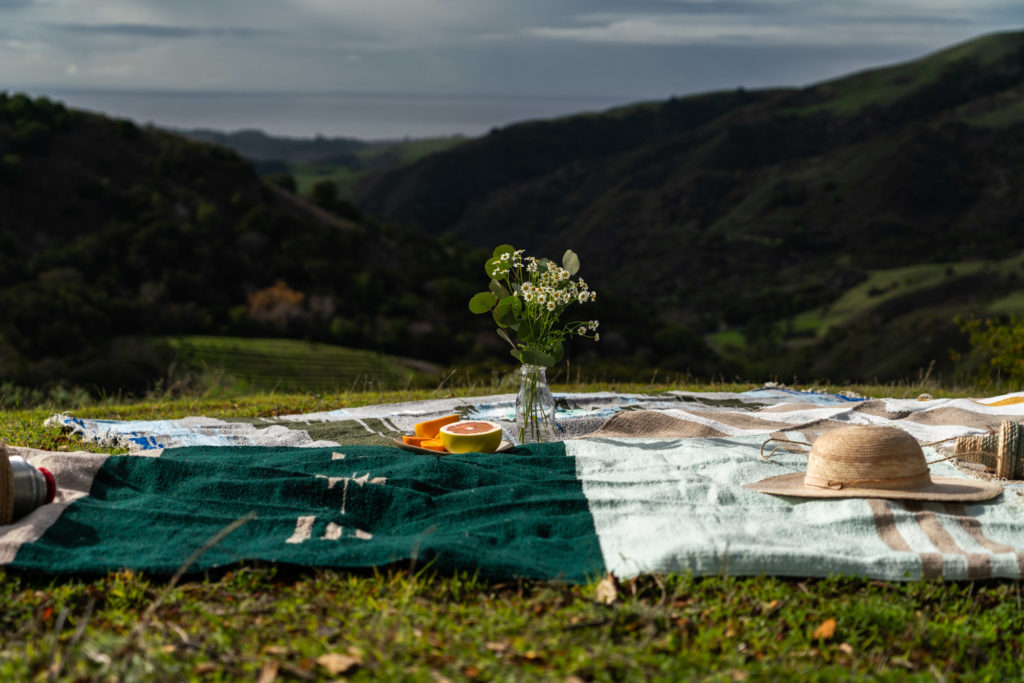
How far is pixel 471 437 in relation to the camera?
4.42 metres

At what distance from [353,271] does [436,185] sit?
66860 mm

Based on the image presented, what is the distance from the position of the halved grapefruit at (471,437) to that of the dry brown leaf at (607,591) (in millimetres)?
1674

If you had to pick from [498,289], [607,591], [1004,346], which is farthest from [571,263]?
[1004,346]

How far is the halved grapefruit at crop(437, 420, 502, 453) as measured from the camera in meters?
4.43

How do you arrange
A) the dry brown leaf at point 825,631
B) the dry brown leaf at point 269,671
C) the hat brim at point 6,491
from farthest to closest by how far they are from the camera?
the hat brim at point 6,491 < the dry brown leaf at point 825,631 < the dry brown leaf at point 269,671

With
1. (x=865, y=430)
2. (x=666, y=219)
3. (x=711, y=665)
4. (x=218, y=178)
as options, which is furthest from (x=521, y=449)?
(x=666, y=219)

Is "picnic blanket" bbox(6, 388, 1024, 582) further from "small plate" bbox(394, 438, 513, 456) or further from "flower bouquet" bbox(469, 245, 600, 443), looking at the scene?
"flower bouquet" bbox(469, 245, 600, 443)

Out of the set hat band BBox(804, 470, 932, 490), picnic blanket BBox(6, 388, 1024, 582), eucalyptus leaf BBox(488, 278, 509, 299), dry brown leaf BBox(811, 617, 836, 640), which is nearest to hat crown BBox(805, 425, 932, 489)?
hat band BBox(804, 470, 932, 490)

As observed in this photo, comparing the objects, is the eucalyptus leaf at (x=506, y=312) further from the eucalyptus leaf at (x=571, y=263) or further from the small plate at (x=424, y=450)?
the small plate at (x=424, y=450)

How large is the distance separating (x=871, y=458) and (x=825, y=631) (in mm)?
1059

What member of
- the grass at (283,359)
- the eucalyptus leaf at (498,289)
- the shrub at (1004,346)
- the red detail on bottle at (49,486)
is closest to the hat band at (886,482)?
the eucalyptus leaf at (498,289)

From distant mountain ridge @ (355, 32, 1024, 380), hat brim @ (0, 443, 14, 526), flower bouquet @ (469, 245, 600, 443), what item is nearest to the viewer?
hat brim @ (0, 443, 14, 526)

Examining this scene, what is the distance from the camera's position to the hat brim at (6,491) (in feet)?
10.7

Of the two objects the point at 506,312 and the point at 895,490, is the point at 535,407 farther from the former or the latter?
the point at 895,490
